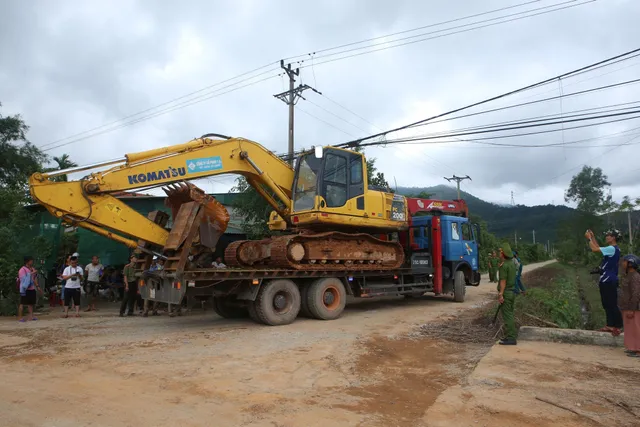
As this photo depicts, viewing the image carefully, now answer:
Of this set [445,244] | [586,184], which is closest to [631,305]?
[445,244]

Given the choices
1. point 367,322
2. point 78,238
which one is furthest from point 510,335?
point 78,238

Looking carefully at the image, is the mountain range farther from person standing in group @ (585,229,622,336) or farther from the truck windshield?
person standing in group @ (585,229,622,336)

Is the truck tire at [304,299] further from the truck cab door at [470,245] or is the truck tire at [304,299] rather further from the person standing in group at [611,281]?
the truck cab door at [470,245]

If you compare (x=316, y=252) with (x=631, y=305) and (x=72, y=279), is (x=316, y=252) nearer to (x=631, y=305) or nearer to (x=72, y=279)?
(x=631, y=305)

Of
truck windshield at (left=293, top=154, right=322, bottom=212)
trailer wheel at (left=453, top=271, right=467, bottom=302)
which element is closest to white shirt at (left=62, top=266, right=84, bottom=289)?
truck windshield at (left=293, top=154, right=322, bottom=212)

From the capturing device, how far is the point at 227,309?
10398 mm

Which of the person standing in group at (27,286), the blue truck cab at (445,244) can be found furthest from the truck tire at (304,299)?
the person standing in group at (27,286)

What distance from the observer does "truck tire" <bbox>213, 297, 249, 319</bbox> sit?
10.1 meters

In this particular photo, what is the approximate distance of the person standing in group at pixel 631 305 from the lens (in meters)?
5.94

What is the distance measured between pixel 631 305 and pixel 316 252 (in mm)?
5823

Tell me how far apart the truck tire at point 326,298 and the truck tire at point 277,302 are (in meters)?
0.35

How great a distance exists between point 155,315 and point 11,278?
3877 millimetres

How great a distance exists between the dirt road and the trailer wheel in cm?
424

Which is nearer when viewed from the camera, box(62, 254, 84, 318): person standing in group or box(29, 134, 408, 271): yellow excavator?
box(29, 134, 408, 271): yellow excavator
